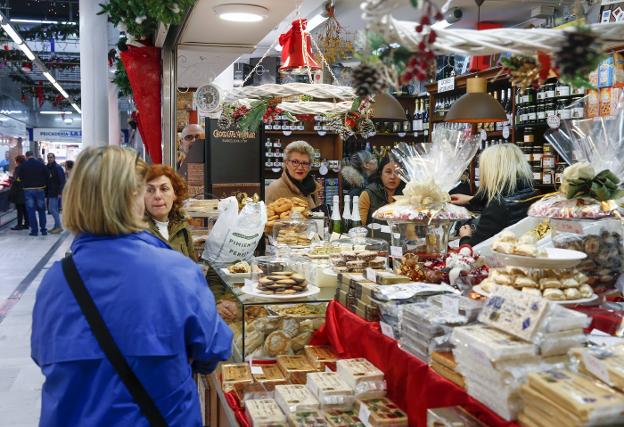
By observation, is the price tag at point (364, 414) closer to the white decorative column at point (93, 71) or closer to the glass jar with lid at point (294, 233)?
the glass jar with lid at point (294, 233)

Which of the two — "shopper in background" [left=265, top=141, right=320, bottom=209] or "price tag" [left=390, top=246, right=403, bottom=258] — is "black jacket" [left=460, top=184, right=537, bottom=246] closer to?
"shopper in background" [left=265, top=141, right=320, bottom=209]

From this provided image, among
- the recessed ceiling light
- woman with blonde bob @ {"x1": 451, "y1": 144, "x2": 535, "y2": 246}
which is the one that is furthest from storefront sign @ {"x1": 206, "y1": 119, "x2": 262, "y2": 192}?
woman with blonde bob @ {"x1": 451, "y1": 144, "x2": 535, "y2": 246}

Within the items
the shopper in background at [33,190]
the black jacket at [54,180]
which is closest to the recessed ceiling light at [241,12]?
the shopper in background at [33,190]

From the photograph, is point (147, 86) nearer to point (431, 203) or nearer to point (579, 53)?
point (431, 203)

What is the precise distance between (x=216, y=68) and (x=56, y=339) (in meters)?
3.97

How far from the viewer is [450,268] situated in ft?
8.30

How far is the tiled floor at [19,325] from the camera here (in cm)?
460

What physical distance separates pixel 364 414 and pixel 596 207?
1.07 m

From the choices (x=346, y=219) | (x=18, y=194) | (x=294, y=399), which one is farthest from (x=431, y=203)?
(x=18, y=194)

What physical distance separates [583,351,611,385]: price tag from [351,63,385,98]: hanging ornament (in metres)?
0.80

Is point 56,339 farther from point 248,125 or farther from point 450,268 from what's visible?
point 248,125

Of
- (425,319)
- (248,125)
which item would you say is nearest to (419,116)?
(248,125)

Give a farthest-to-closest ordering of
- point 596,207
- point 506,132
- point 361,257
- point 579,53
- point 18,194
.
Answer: point 18,194, point 506,132, point 361,257, point 596,207, point 579,53

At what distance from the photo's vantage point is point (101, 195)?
1875mm
